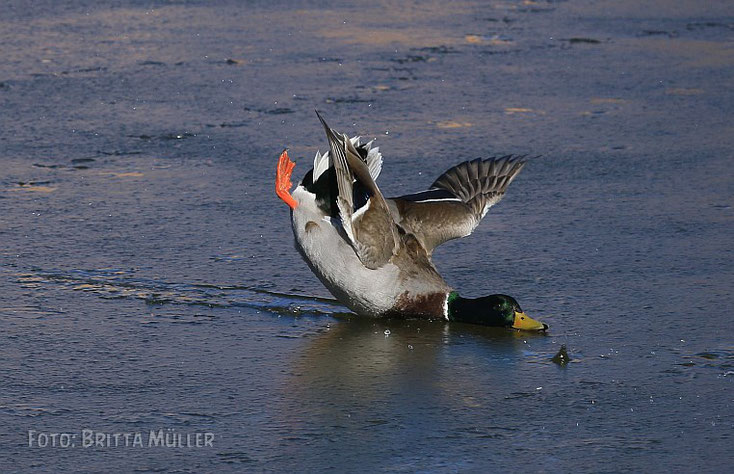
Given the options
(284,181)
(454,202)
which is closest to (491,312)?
(454,202)

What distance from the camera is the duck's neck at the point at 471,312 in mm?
5344

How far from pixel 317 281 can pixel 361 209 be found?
618 mm

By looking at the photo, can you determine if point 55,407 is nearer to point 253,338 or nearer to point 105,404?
point 105,404

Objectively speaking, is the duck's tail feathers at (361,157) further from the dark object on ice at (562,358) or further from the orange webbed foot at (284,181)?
the dark object on ice at (562,358)

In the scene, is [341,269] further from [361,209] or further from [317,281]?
[317,281]

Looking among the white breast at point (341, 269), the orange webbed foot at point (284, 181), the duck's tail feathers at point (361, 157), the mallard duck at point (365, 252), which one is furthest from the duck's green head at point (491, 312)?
the orange webbed foot at point (284, 181)

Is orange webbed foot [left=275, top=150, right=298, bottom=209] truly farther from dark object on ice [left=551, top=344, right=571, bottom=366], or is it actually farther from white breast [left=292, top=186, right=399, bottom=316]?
dark object on ice [left=551, top=344, right=571, bottom=366]

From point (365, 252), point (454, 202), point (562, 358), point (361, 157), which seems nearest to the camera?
point (562, 358)

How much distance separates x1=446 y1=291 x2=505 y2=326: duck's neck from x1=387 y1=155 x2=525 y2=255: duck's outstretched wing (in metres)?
0.51

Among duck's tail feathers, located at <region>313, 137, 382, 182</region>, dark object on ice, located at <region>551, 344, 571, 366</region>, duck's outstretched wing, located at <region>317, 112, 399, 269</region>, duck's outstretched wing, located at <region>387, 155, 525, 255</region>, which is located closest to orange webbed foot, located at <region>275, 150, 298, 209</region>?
duck's tail feathers, located at <region>313, 137, 382, 182</region>

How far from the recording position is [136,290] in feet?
18.5

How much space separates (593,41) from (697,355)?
632 centimetres

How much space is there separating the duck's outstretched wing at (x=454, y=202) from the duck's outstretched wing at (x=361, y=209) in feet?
1.06

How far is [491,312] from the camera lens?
5.34 metres
